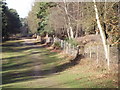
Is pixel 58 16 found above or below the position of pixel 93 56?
above

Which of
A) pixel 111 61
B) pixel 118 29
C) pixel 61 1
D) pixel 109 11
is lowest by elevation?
pixel 111 61

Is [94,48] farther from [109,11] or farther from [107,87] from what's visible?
[107,87]

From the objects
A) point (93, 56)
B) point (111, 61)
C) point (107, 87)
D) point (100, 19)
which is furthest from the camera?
point (93, 56)

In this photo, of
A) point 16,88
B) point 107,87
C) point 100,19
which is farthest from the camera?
point 100,19

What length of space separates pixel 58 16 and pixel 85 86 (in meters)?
31.6

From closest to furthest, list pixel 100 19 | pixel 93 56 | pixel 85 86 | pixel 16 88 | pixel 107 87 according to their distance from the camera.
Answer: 1. pixel 107 87
2. pixel 85 86
3. pixel 16 88
4. pixel 100 19
5. pixel 93 56

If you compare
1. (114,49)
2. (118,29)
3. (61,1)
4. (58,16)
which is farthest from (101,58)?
(58,16)

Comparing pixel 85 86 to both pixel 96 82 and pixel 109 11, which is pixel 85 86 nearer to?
pixel 96 82

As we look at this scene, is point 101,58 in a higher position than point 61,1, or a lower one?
lower

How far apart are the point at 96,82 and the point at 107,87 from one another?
137 cm

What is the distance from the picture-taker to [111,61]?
637 inches

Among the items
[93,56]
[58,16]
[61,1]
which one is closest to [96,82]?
[93,56]

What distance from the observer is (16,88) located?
1372 cm

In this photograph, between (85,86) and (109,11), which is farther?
(109,11)
